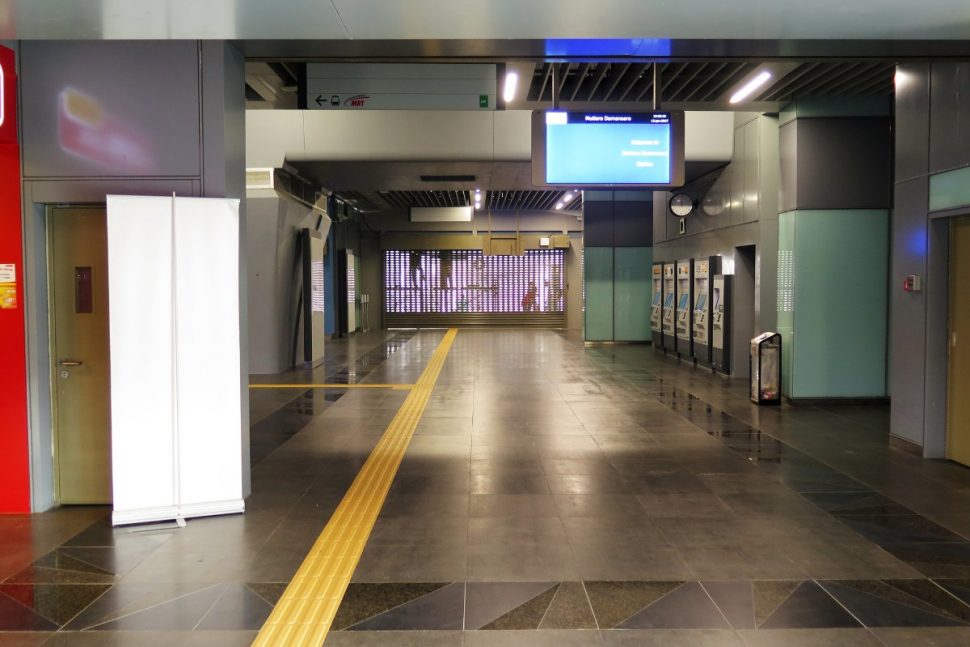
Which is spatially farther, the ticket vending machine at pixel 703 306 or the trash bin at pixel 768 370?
the ticket vending machine at pixel 703 306

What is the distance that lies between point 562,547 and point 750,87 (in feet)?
20.5

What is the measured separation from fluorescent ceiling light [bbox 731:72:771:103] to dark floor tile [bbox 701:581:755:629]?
588 centimetres

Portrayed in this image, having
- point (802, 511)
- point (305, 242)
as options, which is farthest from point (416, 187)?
point (802, 511)

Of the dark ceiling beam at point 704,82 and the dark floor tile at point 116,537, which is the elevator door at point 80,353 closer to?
the dark floor tile at point 116,537

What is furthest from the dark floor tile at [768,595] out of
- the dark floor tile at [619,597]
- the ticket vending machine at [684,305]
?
the ticket vending machine at [684,305]

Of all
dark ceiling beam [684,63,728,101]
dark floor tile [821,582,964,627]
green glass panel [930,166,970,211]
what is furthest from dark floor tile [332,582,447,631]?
dark ceiling beam [684,63,728,101]

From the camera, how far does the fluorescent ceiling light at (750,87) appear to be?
294 inches

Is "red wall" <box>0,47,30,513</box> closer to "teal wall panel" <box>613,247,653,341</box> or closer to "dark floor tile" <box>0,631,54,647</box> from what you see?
"dark floor tile" <box>0,631,54,647</box>

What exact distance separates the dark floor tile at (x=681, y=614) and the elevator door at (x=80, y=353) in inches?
152

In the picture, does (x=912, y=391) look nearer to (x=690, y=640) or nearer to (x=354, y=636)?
(x=690, y=640)

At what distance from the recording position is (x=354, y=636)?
3.02 metres

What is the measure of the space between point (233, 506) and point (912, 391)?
6.04m

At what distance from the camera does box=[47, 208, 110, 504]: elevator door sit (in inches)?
190

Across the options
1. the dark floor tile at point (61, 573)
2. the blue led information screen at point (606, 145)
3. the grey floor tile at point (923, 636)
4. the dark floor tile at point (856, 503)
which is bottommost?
the grey floor tile at point (923, 636)
